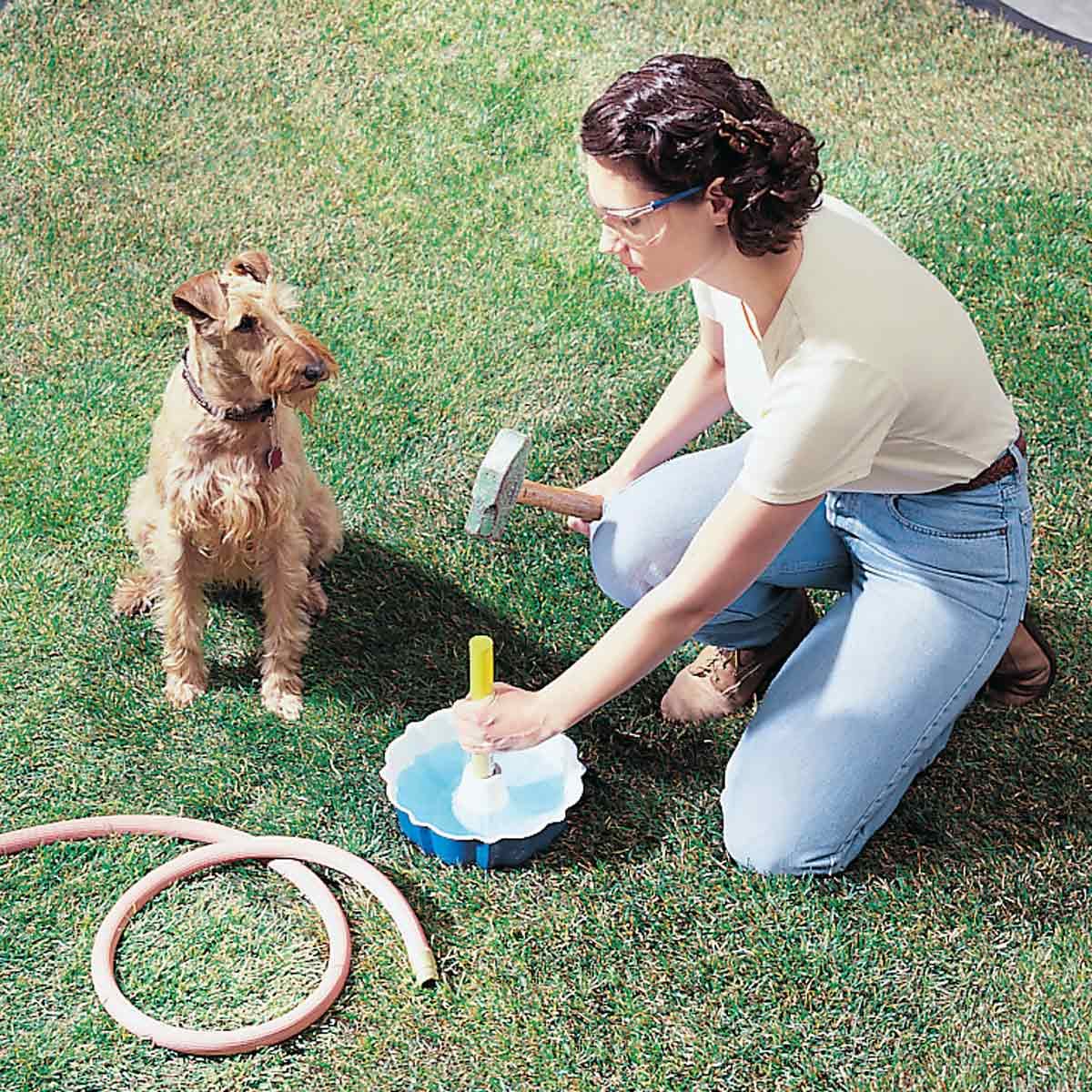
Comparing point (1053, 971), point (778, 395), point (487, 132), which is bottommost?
point (1053, 971)

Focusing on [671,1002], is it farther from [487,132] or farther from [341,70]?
[341,70]

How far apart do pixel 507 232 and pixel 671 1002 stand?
9.07 ft

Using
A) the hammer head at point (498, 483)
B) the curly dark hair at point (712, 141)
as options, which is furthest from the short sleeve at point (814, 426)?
the hammer head at point (498, 483)

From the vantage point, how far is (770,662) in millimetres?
3215

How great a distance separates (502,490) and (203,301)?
69 centimetres

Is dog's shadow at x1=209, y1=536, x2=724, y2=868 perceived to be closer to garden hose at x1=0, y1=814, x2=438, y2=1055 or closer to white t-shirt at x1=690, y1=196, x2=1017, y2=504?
garden hose at x1=0, y1=814, x2=438, y2=1055

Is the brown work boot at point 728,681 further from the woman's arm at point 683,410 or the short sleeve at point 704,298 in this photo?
the short sleeve at point 704,298

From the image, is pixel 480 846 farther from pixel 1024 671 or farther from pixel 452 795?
pixel 1024 671

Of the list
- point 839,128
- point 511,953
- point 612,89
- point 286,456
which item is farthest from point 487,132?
point 511,953

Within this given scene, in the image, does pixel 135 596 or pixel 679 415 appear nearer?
pixel 679 415

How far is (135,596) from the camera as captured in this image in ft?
11.2

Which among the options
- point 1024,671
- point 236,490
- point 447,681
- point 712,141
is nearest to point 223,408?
point 236,490

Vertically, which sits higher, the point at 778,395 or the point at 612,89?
the point at 612,89

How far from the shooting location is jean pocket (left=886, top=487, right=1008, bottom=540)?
268 cm
